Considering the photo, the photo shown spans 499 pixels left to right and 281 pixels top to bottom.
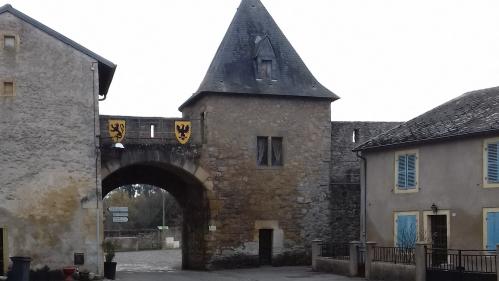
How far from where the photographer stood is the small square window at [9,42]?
20.6 m

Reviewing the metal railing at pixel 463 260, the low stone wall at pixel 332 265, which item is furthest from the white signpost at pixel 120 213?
the metal railing at pixel 463 260

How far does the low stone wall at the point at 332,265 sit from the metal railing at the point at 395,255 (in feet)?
3.15

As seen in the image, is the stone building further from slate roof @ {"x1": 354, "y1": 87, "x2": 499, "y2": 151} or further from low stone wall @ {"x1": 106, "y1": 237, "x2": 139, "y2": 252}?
low stone wall @ {"x1": 106, "y1": 237, "x2": 139, "y2": 252}

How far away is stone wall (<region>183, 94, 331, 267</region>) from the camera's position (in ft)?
84.2

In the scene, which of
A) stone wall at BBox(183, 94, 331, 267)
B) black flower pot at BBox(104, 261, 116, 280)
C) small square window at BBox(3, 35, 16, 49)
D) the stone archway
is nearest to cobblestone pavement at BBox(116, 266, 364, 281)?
black flower pot at BBox(104, 261, 116, 280)


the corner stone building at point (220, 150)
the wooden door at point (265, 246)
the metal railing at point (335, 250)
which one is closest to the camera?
the corner stone building at point (220, 150)

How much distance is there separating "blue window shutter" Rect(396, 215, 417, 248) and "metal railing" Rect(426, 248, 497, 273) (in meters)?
1.68

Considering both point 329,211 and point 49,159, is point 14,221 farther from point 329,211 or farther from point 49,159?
point 329,211

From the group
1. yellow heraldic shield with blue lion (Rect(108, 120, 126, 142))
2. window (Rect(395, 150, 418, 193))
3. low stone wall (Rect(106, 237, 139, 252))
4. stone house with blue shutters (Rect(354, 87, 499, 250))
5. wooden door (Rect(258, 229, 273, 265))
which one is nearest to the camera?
stone house with blue shutters (Rect(354, 87, 499, 250))

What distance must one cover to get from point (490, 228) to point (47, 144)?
1229cm

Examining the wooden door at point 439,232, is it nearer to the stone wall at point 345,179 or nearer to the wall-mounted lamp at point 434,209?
the wall-mounted lamp at point 434,209

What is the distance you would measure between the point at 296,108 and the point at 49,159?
383 inches

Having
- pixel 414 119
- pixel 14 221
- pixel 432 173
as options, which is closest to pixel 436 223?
pixel 432 173

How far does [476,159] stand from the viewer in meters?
19.6
